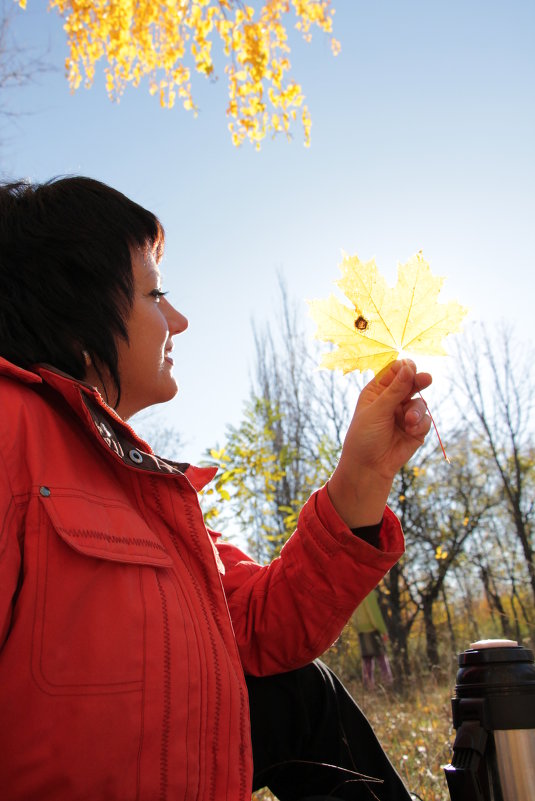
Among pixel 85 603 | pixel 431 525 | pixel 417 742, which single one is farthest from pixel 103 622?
pixel 431 525

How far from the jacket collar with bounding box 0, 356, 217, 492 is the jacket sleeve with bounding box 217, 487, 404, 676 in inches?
15.5

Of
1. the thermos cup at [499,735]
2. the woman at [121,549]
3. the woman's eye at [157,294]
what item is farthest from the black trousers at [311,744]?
the woman's eye at [157,294]

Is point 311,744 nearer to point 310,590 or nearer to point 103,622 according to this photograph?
point 310,590

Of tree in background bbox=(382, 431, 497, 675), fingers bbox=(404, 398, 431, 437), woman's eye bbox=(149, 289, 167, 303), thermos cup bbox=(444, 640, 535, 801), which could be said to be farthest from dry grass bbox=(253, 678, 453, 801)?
tree in background bbox=(382, 431, 497, 675)

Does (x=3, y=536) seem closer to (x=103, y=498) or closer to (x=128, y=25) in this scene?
(x=103, y=498)

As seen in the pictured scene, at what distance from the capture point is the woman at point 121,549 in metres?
0.84

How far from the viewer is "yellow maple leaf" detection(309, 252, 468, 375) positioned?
4.01ft

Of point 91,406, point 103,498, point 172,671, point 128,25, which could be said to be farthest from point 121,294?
point 128,25

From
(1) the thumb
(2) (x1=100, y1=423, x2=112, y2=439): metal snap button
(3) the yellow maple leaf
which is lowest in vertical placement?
(2) (x1=100, y1=423, x2=112, y2=439): metal snap button

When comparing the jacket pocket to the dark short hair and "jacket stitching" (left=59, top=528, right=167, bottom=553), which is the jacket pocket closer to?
"jacket stitching" (left=59, top=528, right=167, bottom=553)

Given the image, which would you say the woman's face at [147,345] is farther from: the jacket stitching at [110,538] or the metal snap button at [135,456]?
the jacket stitching at [110,538]

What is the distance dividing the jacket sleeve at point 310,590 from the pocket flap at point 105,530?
0.42 metres

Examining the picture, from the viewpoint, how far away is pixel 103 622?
0.89 meters

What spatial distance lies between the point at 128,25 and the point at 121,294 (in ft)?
12.3
